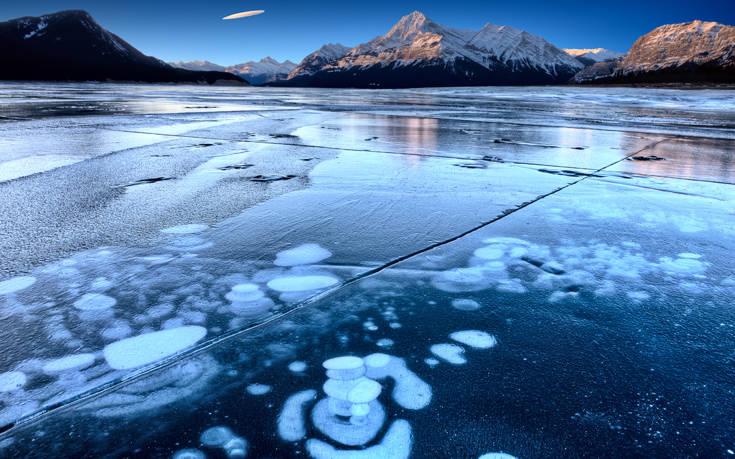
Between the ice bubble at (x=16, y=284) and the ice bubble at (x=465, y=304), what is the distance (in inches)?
70.1

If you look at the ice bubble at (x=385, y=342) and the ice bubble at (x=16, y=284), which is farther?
the ice bubble at (x=16, y=284)

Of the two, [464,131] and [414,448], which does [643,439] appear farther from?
[464,131]

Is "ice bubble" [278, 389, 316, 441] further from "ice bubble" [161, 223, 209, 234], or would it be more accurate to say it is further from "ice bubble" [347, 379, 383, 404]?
"ice bubble" [161, 223, 209, 234]

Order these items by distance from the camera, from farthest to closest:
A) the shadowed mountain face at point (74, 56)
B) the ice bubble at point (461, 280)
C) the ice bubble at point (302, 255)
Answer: the shadowed mountain face at point (74, 56), the ice bubble at point (302, 255), the ice bubble at point (461, 280)

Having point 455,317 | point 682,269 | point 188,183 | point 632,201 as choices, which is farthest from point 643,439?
point 188,183

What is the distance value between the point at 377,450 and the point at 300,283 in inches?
37.3

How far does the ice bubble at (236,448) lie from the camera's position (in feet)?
3.19

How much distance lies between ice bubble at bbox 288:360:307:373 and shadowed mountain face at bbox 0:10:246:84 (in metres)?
137

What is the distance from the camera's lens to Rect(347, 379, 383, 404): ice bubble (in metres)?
1.16

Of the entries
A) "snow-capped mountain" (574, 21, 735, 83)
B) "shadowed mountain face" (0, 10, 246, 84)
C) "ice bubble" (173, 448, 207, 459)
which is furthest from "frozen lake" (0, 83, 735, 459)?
"snow-capped mountain" (574, 21, 735, 83)

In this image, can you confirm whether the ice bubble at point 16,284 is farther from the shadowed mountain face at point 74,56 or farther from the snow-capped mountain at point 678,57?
the snow-capped mountain at point 678,57

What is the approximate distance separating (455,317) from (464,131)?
22.0 ft

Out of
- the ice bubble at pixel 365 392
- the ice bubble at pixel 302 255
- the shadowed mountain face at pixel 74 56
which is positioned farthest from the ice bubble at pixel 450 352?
the shadowed mountain face at pixel 74 56

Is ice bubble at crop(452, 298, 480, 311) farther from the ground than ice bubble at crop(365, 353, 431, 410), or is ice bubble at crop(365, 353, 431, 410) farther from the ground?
ice bubble at crop(452, 298, 480, 311)
